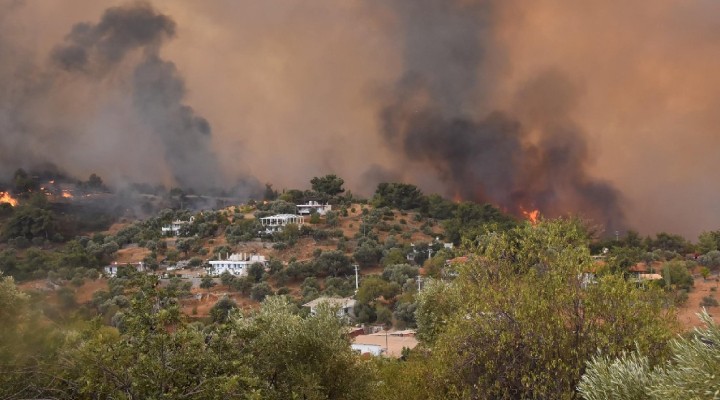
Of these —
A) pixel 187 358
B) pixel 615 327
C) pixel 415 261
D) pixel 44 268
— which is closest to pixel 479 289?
pixel 615 327

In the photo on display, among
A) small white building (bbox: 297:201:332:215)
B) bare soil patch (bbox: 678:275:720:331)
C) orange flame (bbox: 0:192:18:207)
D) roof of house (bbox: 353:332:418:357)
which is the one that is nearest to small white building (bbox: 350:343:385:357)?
roof of house (bbox: 353:332:418:357)

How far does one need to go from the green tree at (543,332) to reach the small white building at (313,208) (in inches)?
3088

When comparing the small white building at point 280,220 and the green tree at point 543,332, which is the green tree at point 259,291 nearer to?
the small white building at point 280,220

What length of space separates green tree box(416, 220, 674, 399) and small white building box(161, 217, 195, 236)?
7602 cm

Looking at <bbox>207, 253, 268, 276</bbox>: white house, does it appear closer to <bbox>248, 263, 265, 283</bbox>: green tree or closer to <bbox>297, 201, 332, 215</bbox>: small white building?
<bbox>248, 263, 265, 283</bbox>: green tree

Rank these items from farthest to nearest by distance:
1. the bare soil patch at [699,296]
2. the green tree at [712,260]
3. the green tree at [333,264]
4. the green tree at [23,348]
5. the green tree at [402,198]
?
the green tree at [402,198] → the green tree at [333,264] → the green tree at [712,260] → the bare soil patch at [699,296] → the green tree at [23,348]

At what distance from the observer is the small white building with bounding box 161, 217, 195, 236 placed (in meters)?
A: 86.1

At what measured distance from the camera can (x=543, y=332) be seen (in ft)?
44.9

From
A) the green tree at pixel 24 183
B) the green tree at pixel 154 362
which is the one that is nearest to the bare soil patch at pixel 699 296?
the green tree at pixel 154 362

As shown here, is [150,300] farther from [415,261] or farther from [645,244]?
[645,244]

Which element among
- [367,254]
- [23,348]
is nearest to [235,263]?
[367,254]

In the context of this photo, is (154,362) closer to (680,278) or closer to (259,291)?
(259,291)

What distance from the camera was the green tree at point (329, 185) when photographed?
4094 inches

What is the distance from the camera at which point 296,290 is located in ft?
201
